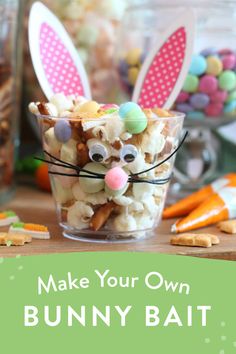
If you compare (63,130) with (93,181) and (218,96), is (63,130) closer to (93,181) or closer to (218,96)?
(93,181)

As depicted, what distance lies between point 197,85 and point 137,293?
0.37 m

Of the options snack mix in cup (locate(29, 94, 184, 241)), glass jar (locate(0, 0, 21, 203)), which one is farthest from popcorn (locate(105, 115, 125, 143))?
glass jar (locate(0, 0, 21, 203))

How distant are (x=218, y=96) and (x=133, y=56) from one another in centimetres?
13

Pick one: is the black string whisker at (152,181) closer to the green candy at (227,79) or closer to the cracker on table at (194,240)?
the cracker on table at (194,240)

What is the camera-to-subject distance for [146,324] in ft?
2.13

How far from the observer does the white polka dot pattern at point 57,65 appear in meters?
0.82

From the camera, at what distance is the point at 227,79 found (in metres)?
0.93

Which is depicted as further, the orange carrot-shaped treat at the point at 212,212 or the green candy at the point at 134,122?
the orange carrot-shaped treat at the point at 212,212

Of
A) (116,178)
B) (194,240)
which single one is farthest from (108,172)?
(194,240)

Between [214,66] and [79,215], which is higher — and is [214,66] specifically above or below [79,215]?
above

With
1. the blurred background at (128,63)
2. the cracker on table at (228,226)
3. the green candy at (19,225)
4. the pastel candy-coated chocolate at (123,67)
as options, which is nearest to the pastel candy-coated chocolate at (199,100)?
the blurred background at (128,63)

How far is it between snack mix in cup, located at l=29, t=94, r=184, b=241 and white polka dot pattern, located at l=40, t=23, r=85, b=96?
0.08m

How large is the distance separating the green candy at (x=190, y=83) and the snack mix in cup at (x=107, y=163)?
0.18 m

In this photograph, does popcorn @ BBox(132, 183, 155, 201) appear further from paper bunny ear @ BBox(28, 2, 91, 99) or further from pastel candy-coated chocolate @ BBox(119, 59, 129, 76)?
pastel candy-coated chocolate @ BBox(119, 59, 129, 76)
